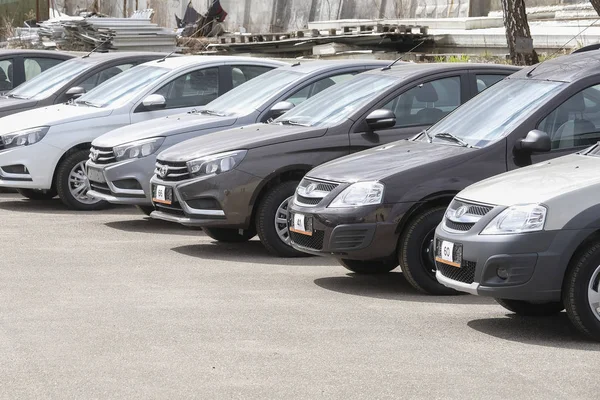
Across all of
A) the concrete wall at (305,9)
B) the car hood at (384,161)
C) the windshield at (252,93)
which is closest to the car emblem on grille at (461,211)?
the car hood at (384,161)

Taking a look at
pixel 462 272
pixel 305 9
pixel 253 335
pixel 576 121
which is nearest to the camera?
pixel 253 335

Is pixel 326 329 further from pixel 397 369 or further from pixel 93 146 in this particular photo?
pixel 93 146

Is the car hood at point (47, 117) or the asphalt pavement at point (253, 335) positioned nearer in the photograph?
the asphalt pavement at point (253, 335)

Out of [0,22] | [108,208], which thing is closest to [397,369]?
[108,208]

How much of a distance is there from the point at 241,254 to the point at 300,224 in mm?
1815

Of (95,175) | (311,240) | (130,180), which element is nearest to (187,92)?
(95,175)

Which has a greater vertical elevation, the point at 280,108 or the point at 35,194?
the point at 280,108

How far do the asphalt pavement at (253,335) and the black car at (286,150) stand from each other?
43 cm

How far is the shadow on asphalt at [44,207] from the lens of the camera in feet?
45.9

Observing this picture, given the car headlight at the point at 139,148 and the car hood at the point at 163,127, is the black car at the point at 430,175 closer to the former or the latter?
the car hood at the point at 163,127

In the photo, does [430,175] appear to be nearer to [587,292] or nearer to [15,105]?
[587,292]

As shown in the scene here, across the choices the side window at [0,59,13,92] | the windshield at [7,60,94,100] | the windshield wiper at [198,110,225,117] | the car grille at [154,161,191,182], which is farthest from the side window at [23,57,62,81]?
the car grille at [154,161,191,182]

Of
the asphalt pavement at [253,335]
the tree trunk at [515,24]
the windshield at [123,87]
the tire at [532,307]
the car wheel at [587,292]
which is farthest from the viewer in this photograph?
the tree trunk at [515,24]

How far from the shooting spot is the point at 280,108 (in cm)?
1193
